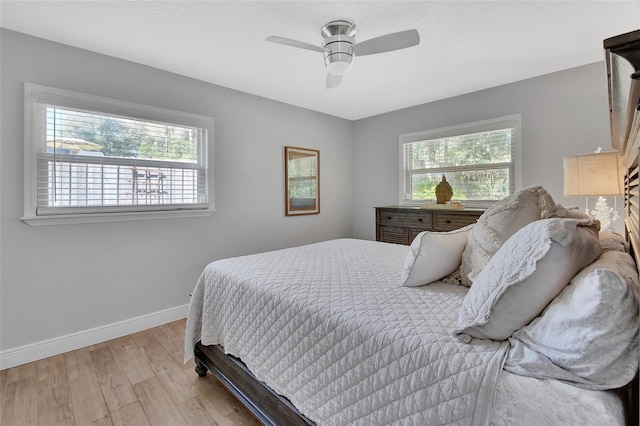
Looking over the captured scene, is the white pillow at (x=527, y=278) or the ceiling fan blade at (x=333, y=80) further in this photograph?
the ceiling fan blade at (x=333, y=80)

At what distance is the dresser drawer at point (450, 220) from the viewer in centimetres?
314

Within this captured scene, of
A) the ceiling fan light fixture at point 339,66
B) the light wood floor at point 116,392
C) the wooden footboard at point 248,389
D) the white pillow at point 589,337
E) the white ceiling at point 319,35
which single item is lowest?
the light wood floor at point 116,392

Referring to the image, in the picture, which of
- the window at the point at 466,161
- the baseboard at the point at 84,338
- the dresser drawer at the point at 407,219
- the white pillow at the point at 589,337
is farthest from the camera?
the dresser drawer at the point at 407,219

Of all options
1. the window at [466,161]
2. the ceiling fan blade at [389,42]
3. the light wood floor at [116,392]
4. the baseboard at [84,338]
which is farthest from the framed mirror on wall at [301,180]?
the light wood floor at [116,392]

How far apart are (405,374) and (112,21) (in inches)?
110

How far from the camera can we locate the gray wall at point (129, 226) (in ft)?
7.29

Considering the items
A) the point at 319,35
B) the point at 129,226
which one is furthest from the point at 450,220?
the point at 129,226

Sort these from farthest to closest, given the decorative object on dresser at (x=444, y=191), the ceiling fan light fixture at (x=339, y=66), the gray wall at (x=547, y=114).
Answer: the decorative object on dresser at (x=444, y=191) < the gray wall at (x=547, y=114) < the ceiling fan light fixture at (x=339, y=66)

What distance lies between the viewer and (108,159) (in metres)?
2.62

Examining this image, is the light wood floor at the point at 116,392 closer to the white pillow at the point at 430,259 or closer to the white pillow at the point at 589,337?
the white pillow at the point at 430,259

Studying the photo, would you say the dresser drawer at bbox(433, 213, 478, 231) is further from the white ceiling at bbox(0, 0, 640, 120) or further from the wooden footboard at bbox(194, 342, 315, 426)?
the wooden footboard at bbox(194, 342, 315, 426)

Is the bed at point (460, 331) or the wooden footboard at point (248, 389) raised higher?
the bed at point (460, 331)

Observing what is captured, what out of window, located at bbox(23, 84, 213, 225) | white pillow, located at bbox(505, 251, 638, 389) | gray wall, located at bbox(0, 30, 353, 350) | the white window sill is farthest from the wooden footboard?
window, located at bbox(23, 84, 213, 225)

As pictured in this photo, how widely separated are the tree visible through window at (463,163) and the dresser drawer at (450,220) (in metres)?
0.61
